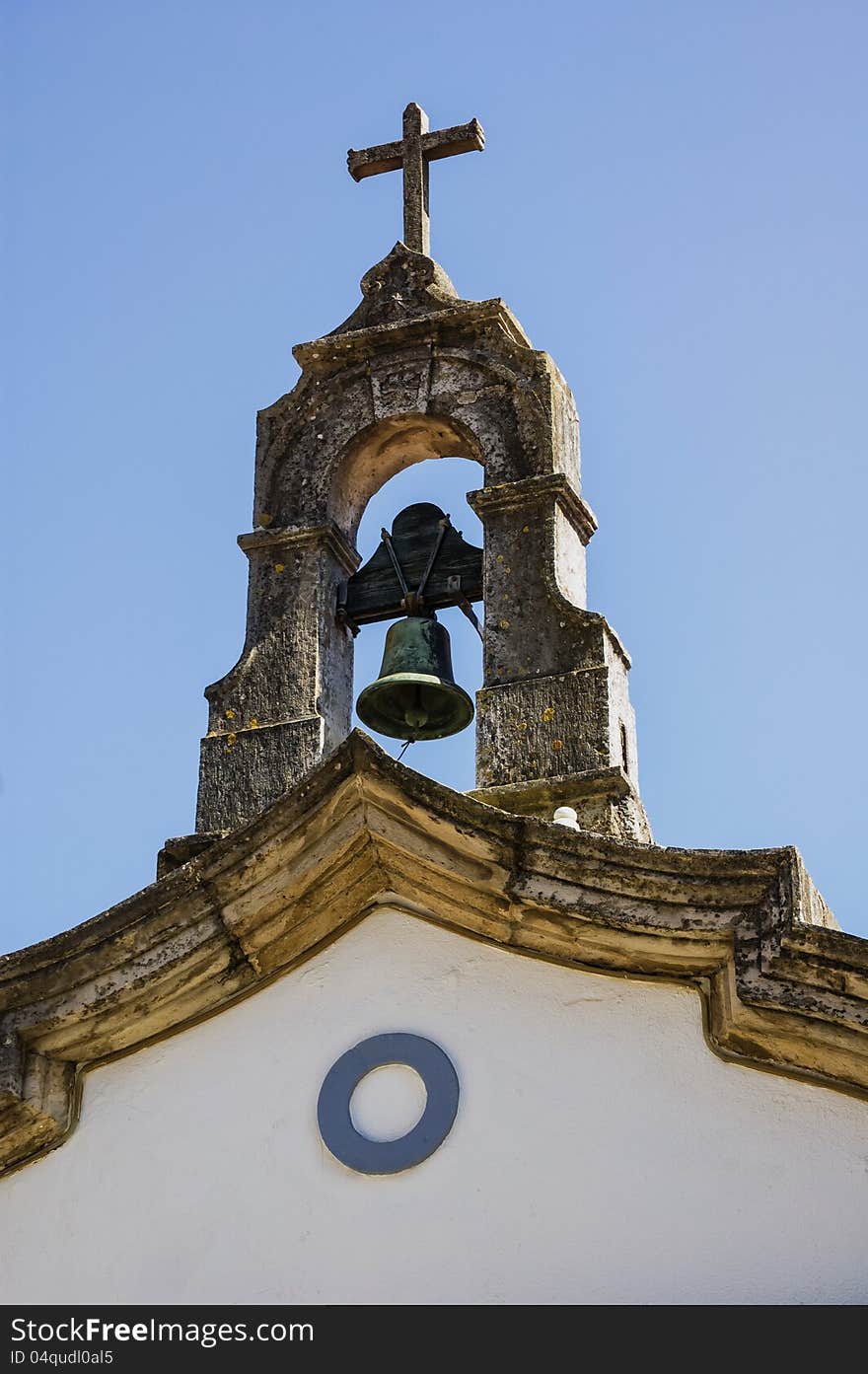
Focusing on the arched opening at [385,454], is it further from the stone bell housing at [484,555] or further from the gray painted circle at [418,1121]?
the gray painted circle at [418,1121]

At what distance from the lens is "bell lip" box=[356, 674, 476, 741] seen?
7.09m

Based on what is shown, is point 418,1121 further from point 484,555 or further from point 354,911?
point 484,555

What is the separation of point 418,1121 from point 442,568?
2.37 m

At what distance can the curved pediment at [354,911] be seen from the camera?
5684 mm

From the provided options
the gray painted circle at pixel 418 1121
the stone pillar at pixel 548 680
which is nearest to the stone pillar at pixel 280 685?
the stone pillar at pixel 548 680

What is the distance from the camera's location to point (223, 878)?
19.9 feet

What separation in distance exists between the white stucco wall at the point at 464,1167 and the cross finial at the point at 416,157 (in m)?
3.15

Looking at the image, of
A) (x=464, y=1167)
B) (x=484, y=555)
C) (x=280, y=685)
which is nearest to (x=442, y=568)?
(x=484, y=555)

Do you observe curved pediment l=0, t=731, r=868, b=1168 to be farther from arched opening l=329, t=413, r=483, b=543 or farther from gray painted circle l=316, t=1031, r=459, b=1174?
arched opening l=329, t=413, r=483, b=543

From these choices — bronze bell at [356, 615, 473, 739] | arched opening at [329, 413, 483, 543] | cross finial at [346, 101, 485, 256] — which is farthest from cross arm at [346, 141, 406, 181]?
bronze bell at [356, 615, 473, 739]

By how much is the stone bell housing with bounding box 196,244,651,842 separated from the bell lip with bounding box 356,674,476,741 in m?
0.12

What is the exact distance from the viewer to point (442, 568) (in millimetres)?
7535
